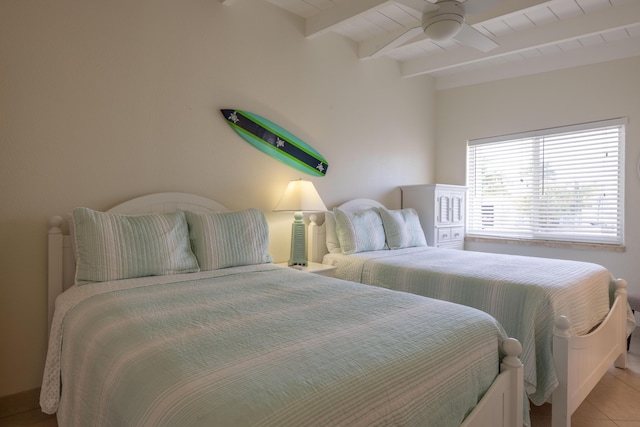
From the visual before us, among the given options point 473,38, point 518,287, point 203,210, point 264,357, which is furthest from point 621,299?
point 203,210

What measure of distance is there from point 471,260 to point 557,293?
0.85 meters

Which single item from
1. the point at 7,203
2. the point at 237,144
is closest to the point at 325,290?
the point at 237,144

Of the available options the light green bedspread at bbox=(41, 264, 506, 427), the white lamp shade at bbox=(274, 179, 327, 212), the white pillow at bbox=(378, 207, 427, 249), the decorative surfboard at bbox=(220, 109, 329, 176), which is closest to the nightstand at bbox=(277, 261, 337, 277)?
the white lamp shade at bbox=(274, 179, 327, 212)

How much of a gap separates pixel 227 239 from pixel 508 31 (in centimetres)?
297

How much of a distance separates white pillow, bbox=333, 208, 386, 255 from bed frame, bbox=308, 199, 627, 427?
5.16 feet

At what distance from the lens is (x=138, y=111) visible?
232 centimetres

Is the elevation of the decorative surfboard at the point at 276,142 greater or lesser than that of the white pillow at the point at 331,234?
greater

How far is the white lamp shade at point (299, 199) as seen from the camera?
9.35ft

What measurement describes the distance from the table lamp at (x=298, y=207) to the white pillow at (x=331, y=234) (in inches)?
10.3

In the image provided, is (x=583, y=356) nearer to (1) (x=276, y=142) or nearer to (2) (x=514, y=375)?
(2) (x=514, y=375)

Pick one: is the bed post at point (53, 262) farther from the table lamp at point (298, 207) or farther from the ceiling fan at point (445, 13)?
the ceiling fan at point (445, 13)

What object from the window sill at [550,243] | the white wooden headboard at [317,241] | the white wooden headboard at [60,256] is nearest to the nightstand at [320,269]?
the white wooden headboard at [317,241]

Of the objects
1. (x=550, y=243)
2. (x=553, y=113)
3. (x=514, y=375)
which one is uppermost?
(x=553, y=113)

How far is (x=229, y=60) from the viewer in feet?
8.89
